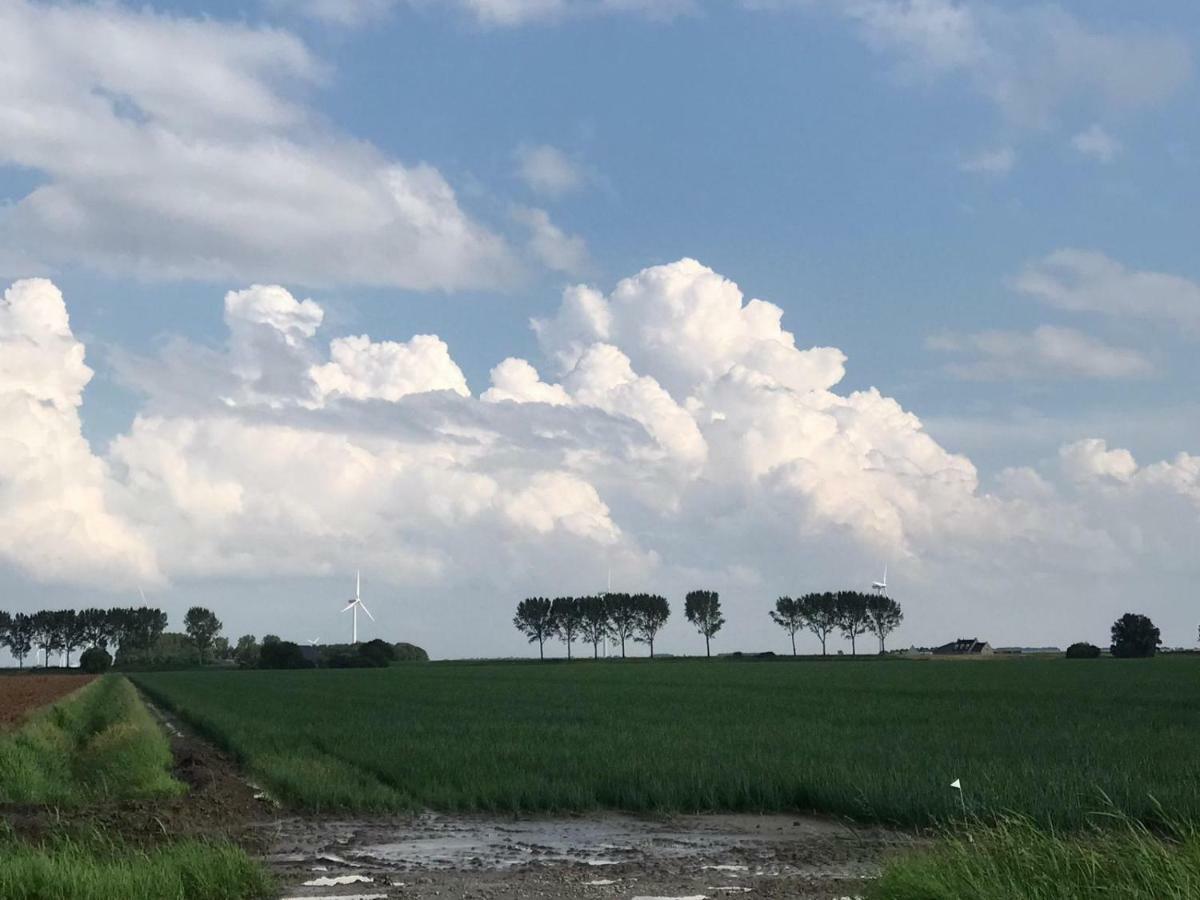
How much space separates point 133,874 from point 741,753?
1541 cm

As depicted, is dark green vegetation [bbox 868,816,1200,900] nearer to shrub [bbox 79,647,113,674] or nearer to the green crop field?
the green crop field

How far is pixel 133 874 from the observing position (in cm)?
1188

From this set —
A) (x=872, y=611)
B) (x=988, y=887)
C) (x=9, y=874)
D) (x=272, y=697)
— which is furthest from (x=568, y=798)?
(x=872, y=611)

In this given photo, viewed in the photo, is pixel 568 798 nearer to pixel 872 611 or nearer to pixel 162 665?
pixel 162 665

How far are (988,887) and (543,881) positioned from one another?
5.44 meters

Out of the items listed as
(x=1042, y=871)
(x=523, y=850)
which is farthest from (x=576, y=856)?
(x=1042, y=871)

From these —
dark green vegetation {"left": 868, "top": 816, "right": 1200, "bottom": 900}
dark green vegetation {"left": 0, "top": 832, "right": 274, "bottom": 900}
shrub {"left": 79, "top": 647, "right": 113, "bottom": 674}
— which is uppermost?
shrub {"left": 79, "top": 647, "right": 113, "bottom": 674}

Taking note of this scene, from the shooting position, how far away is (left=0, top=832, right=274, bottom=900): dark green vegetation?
1137 cm

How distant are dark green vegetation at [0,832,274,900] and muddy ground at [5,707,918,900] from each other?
65 cm

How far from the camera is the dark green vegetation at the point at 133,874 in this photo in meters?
11.4

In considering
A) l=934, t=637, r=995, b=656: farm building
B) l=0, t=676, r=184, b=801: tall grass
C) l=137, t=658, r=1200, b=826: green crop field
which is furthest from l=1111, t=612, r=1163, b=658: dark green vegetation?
l=0, t=676, r=184, b=801: tall grass

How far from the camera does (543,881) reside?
13.5m

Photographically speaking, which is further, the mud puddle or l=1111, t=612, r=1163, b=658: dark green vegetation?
l=1111, t=612, r=1163, b=658: dark green vegetation

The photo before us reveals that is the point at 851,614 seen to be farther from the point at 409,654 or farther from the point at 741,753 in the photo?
the point at 741,753
